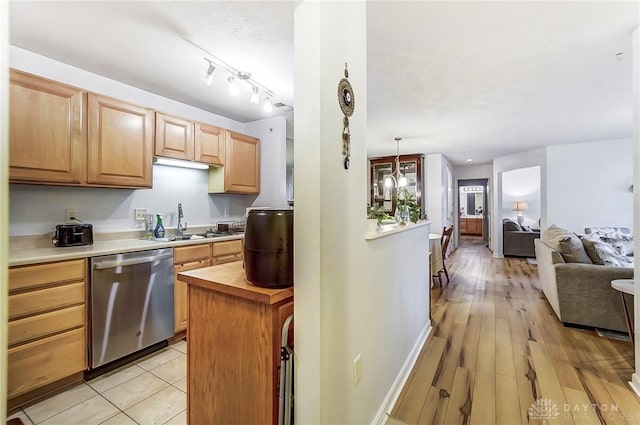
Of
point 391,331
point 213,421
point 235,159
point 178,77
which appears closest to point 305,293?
point 213,421

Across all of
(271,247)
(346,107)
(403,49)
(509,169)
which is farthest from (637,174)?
(509,169)

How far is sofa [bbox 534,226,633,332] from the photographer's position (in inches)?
102

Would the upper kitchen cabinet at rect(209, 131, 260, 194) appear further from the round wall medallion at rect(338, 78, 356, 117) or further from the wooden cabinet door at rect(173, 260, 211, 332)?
the round wall medallion at rect(338, 78, 356, 117)

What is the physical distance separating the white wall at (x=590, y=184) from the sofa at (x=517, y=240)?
105cm

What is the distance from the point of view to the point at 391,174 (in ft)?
20.0

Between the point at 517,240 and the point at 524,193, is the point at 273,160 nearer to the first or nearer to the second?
the point at 517,240

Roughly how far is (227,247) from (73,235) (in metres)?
1.26

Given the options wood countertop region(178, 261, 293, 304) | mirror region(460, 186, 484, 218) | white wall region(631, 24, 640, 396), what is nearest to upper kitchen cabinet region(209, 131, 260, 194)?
wood countertop region(178, 261, 293, 304)

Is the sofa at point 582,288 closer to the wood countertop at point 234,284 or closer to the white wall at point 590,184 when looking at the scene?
the white wall at point 590,184

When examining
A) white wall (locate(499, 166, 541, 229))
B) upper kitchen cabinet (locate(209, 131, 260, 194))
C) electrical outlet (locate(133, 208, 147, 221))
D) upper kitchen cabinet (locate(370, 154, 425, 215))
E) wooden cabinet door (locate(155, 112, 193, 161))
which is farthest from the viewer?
white wall (locate(499, 166, 541, 229))

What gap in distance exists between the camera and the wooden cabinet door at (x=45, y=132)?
1.89 metres

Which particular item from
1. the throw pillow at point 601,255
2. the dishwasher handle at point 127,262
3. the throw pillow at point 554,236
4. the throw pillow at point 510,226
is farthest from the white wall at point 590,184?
the dishwasher handle at point 127,262

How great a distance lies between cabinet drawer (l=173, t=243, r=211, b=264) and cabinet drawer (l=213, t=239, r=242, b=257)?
0.08 meters

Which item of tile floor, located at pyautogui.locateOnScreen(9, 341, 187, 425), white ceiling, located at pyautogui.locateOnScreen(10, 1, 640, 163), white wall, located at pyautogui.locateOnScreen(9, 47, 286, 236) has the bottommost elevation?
tile floor, located at pyautogui.locateOnScreen(9, 341, 187, 425)
